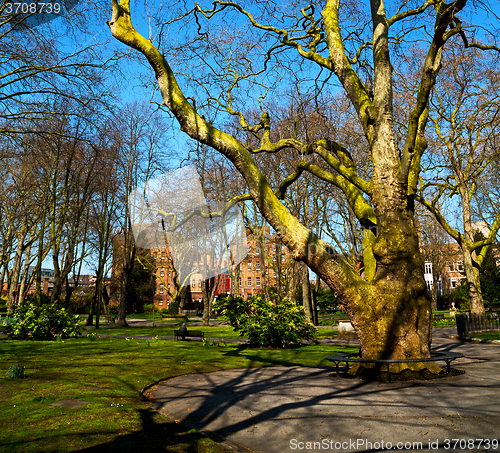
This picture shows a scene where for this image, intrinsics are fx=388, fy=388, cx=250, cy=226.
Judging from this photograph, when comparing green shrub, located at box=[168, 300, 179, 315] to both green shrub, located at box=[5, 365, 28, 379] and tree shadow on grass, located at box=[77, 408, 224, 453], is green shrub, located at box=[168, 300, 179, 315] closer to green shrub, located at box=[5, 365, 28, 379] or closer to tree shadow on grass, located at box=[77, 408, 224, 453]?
green shrub, located at box=[5, 365, 28, 379]

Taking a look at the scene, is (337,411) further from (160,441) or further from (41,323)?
(41,323)

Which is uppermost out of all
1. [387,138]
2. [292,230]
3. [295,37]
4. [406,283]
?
[295,37]

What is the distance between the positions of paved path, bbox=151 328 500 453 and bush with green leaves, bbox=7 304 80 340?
10710 millimetres

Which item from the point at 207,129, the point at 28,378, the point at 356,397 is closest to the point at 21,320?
the point at 28,378

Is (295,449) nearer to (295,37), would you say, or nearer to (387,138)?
(387,138)

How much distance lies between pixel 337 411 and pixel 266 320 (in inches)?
355

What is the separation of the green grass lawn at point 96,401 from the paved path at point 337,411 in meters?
0.53

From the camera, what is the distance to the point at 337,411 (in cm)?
525

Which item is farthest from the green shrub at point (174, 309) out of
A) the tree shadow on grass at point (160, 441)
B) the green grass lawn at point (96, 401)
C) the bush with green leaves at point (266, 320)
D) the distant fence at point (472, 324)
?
the tree shadow on grass at point (160, 441)

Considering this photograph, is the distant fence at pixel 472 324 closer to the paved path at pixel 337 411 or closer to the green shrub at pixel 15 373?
the paved path at pixel 337 411

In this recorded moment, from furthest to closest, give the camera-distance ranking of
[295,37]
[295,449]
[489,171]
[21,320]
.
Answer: [489,171]
[21,320]
[295,37]
[295,449]

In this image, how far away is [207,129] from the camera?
26.0ft

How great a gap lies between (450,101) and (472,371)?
53.2ft

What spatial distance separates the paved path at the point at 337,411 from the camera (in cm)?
407
